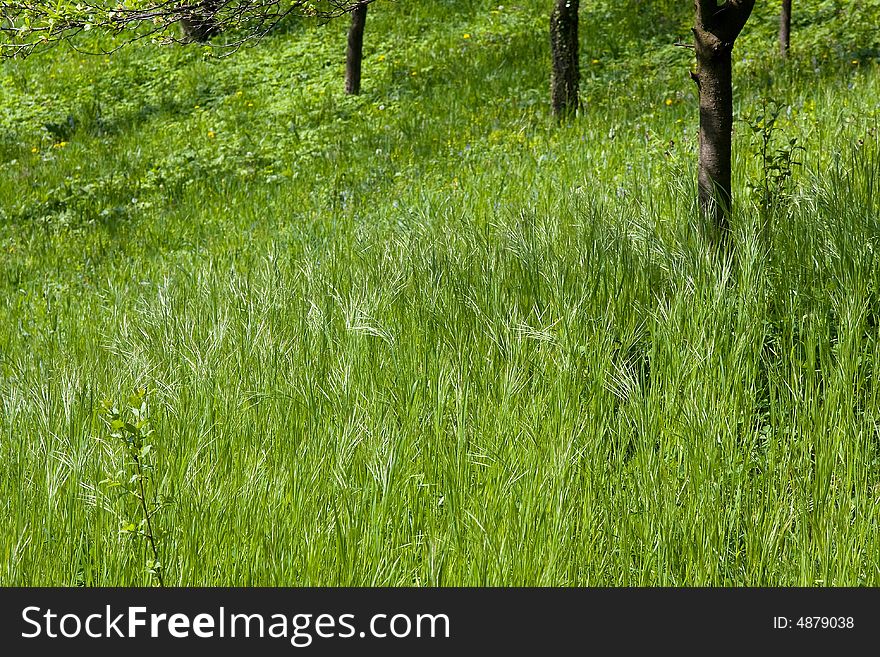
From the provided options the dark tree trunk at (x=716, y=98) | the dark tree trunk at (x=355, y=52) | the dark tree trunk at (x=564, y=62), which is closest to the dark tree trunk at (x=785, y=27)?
the dark tree trunk at (x=564, y=62)

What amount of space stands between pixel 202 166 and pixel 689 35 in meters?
8.00

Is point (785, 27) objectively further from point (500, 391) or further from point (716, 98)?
point (500, 391)

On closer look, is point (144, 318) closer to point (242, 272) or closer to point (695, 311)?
point (242, 272)

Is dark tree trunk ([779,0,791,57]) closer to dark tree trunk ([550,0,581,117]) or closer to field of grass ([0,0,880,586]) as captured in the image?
dark tree trunk ([550,0,581,117])

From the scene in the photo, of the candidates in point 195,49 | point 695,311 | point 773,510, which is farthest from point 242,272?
point 195,49

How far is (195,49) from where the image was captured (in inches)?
675

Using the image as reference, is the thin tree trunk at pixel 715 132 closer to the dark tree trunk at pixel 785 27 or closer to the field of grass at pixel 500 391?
the field of grass at pixel 500 391

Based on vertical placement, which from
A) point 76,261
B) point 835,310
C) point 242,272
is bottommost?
point 76,261

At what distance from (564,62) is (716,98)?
21.6 ft

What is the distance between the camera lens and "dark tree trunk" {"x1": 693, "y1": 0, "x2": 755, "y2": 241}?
141 inches

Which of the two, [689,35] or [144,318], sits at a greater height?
[689,35]

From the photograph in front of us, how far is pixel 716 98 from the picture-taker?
3.70 m

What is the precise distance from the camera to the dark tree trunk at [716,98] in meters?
3.59

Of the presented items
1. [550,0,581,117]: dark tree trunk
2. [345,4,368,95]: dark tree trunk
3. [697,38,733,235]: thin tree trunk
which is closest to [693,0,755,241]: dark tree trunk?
[697,38,733,235]: thin tree trunk
